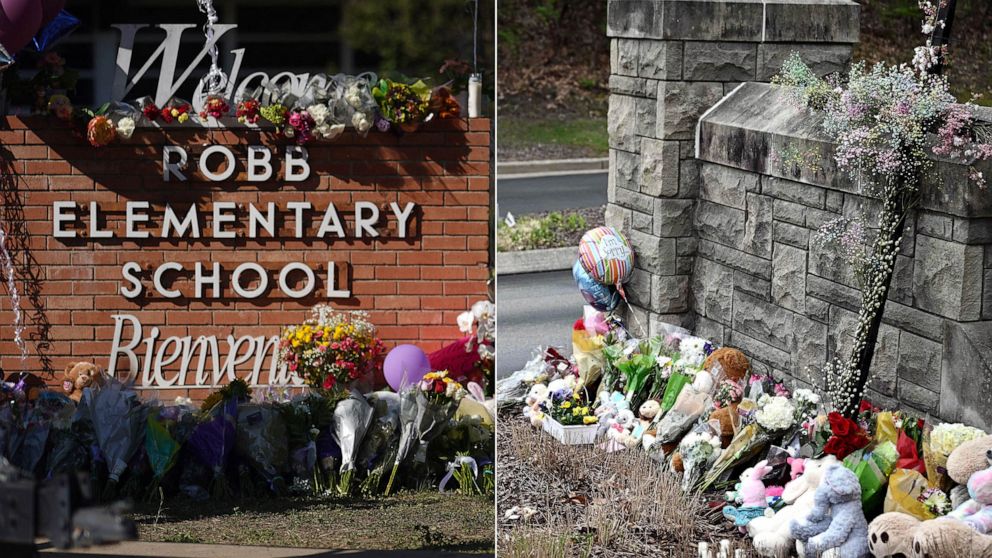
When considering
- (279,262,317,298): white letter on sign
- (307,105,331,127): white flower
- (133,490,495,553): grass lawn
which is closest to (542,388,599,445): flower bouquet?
(133,490,495,553): grass lawn

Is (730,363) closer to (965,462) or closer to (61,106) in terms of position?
(965,462)

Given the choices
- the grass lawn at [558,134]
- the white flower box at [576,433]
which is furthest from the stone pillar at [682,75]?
the grass lawn at [558,134]

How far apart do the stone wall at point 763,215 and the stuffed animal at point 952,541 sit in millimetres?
627

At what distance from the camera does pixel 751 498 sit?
4.77 metres

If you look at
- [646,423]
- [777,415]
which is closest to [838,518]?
[777,415]

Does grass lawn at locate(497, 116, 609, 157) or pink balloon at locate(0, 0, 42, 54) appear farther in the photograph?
grass lawn at locate(497, 116, 609, 157)

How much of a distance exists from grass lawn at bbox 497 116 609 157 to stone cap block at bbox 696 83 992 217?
414 inches

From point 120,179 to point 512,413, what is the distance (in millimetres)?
2412

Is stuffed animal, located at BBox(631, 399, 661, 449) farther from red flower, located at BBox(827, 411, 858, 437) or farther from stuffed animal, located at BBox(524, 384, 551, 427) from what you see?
red flower, located at BBox(827, 411, 858, 437)

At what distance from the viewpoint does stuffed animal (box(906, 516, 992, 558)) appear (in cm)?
392

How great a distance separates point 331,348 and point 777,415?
2.32 m

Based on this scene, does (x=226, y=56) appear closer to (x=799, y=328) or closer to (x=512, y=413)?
(x=512, y=413)

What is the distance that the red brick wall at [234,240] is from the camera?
19.7 ft

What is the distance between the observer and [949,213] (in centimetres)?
459
